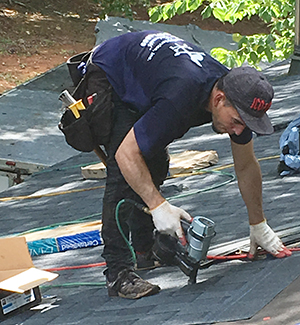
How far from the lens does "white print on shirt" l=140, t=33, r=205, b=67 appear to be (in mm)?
3411

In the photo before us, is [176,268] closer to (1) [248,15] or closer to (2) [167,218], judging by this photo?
(2) [167,218]

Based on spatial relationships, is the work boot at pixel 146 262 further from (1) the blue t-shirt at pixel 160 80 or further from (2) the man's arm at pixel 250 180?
(1) the blue t-shirt at pixel 160 80

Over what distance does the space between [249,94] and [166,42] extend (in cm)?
59

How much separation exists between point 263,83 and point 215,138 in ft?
13.0

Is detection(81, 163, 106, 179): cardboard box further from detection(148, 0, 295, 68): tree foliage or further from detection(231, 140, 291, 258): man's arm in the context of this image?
detection(148, 0, 295, 68): tree foliage

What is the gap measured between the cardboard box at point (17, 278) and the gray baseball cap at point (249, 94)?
140 centimetres

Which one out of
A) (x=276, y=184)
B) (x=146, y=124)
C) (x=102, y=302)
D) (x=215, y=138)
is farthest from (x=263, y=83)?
(x=215, y=138)

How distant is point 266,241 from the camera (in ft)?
12.2

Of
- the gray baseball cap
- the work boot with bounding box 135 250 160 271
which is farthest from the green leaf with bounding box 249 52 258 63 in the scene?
the gray baseball cap

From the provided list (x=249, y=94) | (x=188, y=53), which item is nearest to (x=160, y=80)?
(x=188, y=53)

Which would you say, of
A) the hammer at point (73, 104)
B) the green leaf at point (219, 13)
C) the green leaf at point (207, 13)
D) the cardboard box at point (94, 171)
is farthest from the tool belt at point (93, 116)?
the green leaf at point (219, 13)

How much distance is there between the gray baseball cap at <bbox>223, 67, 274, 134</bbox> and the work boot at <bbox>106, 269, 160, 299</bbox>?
3.36 feet

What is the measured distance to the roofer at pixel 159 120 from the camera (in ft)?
10.6

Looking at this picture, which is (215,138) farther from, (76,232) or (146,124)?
(146,124)
